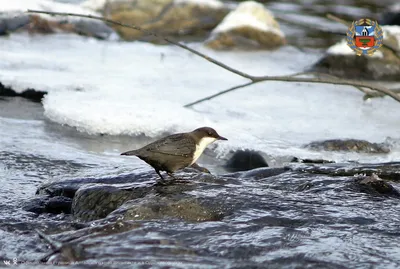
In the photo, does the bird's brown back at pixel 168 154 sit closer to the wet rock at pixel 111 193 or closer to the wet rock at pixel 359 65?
the wet rock at pixel 111 193

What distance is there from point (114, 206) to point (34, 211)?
612 mm

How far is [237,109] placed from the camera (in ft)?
24.5

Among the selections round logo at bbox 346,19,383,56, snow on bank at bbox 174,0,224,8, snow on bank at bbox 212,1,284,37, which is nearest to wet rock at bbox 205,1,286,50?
snow on bank at bbox 212,1,284,37

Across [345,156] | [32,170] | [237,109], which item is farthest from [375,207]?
[237,109]

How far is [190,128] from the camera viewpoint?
21.3ft

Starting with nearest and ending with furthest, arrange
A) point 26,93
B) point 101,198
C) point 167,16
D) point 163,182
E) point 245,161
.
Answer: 1. point 101,198
2. point 163,182
3. point 245,161
4. point 26,93
5. point 167,16

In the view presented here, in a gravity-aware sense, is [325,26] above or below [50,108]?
above

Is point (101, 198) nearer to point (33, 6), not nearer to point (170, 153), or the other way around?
point (170, 153)

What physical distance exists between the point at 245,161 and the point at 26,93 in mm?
2641

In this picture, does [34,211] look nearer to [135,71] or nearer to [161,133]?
[161,133]

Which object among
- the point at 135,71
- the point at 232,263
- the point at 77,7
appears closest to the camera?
the point at 232,263

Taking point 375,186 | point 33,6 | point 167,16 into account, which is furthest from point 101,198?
point 167,16

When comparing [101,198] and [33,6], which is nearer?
[101,198]

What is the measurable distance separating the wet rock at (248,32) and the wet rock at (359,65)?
1.37 m
